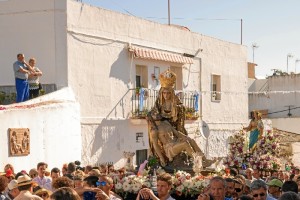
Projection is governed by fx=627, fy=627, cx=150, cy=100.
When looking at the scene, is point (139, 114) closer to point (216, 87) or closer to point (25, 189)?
point (216, 87)

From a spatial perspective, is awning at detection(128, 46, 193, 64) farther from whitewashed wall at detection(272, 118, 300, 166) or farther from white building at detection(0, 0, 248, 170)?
whitewashed wall at detection(272, 118, 300, 166)

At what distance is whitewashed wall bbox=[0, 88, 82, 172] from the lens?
46.4 ft

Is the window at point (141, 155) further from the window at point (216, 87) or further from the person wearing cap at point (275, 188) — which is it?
the person wearing cap at point (275, 188)

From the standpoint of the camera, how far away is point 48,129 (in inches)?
623

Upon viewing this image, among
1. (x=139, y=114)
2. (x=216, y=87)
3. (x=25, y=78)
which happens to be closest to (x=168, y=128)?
(x=25, y=78)

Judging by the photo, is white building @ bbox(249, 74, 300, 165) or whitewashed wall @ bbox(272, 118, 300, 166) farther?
white building @ bbox(249, 74, 300, 165)

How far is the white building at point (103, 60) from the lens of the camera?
18750mm

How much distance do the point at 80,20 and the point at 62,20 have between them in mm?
821

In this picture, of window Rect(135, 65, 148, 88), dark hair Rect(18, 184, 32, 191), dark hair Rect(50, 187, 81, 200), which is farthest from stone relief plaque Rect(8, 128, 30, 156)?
dark hair Rect(50, 187, 81, 200)

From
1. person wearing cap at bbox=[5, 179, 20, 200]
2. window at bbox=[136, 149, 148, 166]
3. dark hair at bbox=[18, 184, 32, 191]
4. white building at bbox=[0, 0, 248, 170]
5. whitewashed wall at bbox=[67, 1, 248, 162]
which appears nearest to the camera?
dark hair at bbox=[18, 184, 32, 191]

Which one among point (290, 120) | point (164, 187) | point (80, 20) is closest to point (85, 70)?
point (80, 20)

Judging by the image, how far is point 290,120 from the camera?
3391 cm

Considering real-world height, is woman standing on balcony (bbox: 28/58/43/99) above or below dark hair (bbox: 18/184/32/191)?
above

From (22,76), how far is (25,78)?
0.13 meters
